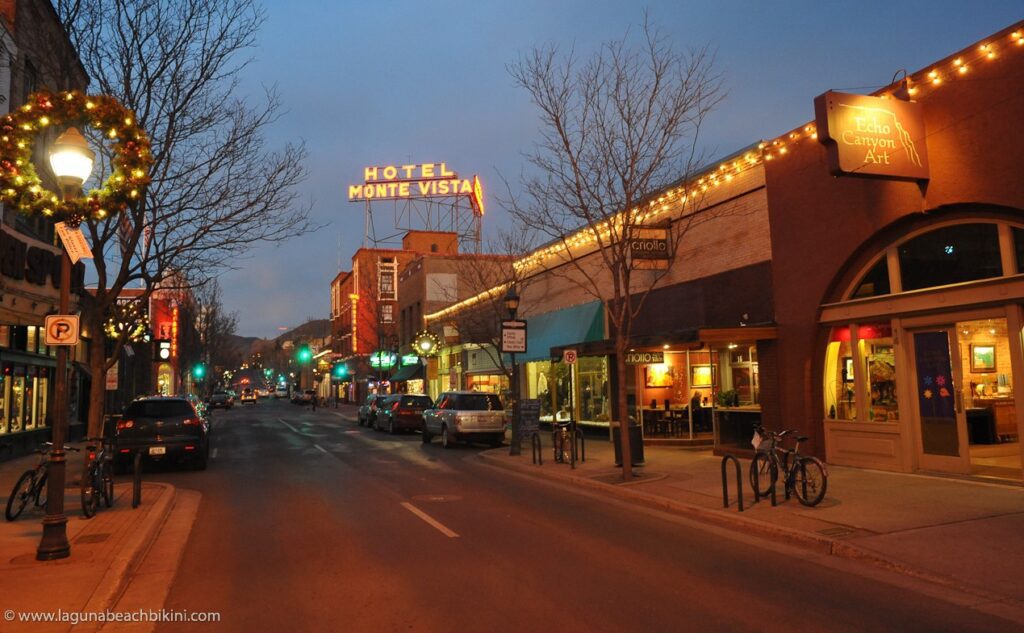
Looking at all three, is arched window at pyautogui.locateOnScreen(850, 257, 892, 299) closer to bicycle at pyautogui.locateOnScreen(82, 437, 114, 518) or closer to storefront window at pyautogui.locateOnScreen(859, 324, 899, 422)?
storefront window at pyautogui.locateOnScreen(859, 324, 899, 422)

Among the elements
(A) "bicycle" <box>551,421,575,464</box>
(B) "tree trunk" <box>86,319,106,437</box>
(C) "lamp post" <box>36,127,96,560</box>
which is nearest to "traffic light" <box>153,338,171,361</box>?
(B) "tree trunk" <box>86,319,106,437</box>

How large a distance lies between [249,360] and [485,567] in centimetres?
19178

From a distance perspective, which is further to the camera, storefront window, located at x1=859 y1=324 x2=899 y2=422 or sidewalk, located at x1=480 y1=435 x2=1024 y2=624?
storefront window, located at x1=859 y1=324 x2=899 y2=422

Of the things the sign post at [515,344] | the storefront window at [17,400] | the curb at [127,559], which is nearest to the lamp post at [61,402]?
the curb at [127,559]

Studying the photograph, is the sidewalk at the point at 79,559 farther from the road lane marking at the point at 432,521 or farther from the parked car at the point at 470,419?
the parked car at the point at 470,419

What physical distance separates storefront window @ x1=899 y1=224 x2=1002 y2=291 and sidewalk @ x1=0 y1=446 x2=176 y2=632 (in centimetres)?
1281

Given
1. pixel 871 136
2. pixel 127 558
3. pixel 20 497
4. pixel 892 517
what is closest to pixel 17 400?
pixel 20 497

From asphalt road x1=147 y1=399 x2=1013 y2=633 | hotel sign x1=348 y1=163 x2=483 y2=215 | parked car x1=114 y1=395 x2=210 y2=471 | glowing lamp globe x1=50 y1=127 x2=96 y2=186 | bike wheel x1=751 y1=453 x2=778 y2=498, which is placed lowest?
asphalt road x1=147 y1=399 x2=1013 y2=633

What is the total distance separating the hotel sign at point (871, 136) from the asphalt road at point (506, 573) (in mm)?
6765

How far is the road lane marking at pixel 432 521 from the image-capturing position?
9336 millimetres

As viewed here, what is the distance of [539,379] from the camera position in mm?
29078

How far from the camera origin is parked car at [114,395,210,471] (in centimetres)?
1633

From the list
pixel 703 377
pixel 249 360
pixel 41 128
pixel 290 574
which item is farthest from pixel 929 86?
pixel 249 360

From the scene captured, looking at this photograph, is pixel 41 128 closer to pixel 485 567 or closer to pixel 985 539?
pixel 485 567
